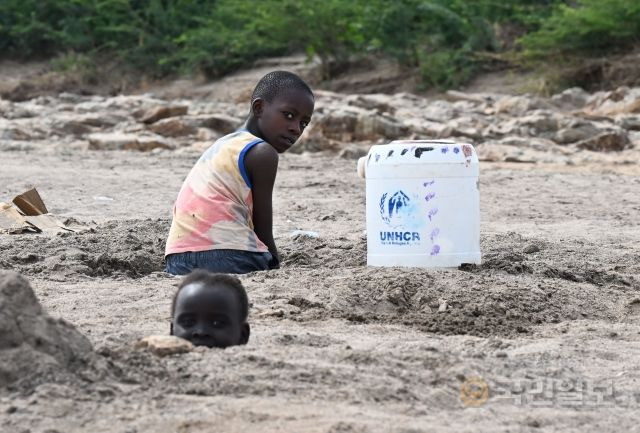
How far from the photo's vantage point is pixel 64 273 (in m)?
4.75

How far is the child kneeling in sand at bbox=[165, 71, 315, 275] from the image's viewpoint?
455 centimetres

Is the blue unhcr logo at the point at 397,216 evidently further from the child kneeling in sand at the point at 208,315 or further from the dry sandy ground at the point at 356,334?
the child kneeling in sand at the point at 208,315

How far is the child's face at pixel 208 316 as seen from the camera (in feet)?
10.3

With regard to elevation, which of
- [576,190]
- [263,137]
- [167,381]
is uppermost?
[263,137]

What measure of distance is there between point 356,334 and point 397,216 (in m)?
1.09

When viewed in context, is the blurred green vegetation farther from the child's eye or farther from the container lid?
the child's eye

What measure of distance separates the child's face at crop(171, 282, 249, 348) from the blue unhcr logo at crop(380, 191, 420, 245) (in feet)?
4.87

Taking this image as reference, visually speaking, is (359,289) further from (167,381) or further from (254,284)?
(167,381)

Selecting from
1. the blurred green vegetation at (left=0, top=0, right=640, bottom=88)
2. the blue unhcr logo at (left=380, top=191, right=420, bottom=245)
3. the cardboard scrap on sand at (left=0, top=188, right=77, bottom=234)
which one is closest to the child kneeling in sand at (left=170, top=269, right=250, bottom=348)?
the blue unhcr logo at (left=380, top=191, right=420, bottom=245)

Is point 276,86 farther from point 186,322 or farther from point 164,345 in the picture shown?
point 164,345

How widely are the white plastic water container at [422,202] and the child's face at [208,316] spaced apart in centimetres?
149

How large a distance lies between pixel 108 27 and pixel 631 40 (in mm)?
11481

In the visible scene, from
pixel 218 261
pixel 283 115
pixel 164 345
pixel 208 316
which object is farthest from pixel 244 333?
pixel 283 115

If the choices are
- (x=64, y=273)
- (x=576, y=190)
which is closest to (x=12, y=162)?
(x=576, y=190)
